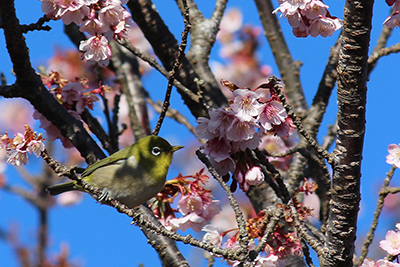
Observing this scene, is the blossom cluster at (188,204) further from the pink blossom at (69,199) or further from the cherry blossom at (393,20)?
the pink blossom at (69,199)

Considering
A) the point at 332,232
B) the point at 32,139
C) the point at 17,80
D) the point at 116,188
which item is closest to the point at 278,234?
the point at 332,232

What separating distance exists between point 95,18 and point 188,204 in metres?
1.64

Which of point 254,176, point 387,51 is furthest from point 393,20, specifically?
point 387,51

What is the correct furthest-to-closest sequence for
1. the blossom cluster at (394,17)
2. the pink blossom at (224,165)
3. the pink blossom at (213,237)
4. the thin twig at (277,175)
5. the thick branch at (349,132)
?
1. the pink blossom at (213,237)
2. the pink blossom at (224,165)
3. the thin twig at (277,175)
4. the blossom cluster at (394,17)
5. the thick branch at (349,132)

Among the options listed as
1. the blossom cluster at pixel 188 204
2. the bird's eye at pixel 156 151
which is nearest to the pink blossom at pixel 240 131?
the blossom cluster at pixel 188 204

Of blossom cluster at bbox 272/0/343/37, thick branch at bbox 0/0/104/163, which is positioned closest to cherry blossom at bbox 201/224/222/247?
thick branch at bbox 0/0/104/163

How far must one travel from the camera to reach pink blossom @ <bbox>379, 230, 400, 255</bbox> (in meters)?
2.53

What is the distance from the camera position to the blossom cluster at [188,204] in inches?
139

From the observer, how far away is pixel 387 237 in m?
2.62

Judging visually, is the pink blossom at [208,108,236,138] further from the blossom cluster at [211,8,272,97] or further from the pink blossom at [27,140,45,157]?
the blossom cluster at [211,8,272,97]

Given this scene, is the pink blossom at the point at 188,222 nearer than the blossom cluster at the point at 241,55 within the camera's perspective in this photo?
Yes

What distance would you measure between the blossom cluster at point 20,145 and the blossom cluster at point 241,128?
1.11 meters

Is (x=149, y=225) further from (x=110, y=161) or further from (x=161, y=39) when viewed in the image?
(x=161, y=39)

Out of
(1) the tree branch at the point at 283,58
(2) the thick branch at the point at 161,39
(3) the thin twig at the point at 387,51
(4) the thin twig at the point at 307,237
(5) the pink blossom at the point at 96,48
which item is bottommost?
(4) the thin twig at the point at 307,237
